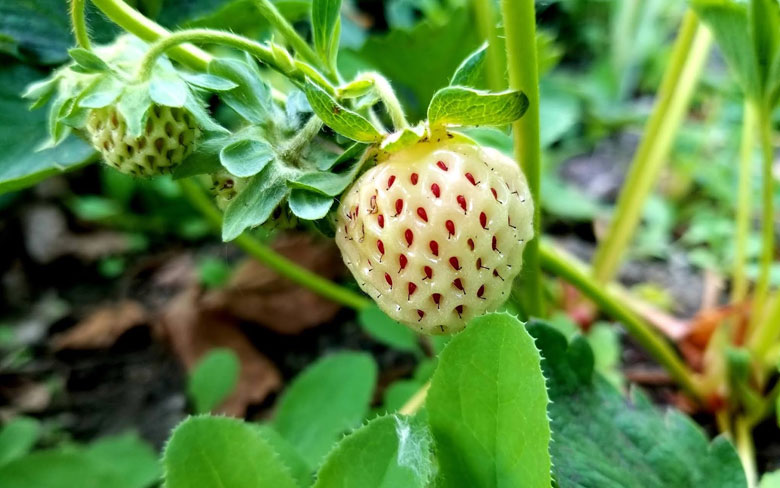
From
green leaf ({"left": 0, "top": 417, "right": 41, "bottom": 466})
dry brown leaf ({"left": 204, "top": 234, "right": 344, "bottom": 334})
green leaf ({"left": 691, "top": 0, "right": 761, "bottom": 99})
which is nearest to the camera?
green leaf ({"left": 691, "top": 0, "right": 761, "bottom": 99})

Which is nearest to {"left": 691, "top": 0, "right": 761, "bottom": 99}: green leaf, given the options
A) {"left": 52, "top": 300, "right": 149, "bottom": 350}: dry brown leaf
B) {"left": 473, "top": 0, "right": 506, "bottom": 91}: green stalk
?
{"left": 473, "top": 0, "right": 506, "bottom": 91}: green stalk

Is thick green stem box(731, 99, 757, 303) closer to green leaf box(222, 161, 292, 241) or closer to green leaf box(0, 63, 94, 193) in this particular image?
green leaf box(222, 161, 292, 241)

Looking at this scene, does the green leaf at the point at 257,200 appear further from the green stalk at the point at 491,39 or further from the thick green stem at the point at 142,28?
the green stalk at the point at 491,39

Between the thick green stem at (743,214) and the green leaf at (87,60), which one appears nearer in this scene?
the green leaf at (87,60)

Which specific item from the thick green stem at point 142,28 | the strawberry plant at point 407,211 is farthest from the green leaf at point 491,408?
the thick green stem at point 142,28

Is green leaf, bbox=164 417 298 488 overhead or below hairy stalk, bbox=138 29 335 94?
below

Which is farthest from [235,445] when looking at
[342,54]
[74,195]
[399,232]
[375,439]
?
[74,195]
